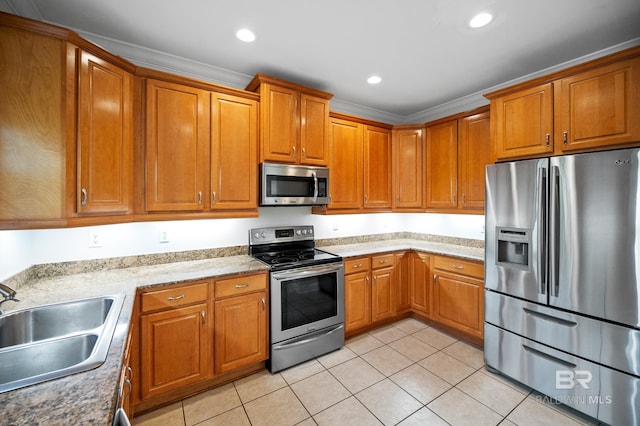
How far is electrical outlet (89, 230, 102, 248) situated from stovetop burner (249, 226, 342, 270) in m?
1.20

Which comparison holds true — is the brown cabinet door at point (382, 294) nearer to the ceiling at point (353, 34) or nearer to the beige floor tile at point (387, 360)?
the beige floor tile at point (387, 360)

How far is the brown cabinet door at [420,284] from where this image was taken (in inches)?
124

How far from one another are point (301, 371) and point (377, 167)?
94.0 inches

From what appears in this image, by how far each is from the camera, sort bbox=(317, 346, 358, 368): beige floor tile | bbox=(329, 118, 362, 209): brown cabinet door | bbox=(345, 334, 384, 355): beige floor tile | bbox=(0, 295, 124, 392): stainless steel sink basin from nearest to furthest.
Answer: bbox=(0, 295, 124, 392): stainless steel sink basin, bbox=(317, 346, 358, 368): beige floor tile, bbox=(345, 334, 384, 355): beige floor tile, bbox=(329, 118, 362, 209): brown cabinet door

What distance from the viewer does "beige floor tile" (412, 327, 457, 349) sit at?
2.84 meters

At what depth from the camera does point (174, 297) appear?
6.40ft

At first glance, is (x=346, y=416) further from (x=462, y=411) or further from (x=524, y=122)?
(x=524, y=122)

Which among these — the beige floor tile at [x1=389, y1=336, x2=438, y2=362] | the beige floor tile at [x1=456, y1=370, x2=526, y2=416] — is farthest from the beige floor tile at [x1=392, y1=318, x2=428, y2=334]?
the beige floor tile at [x1=456, y1=370, x2=526, y2=416]

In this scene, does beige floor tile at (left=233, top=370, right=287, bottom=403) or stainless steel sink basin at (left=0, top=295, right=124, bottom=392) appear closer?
stainless steel sink basin at (left=0, top=295, right=124, bottom=392)

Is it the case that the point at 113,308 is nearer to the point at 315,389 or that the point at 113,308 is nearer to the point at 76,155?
the point at 76,155

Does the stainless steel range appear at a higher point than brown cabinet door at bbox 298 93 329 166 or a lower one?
lower

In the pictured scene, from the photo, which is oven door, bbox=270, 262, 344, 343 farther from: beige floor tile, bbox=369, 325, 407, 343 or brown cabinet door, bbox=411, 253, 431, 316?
brown cabinet door, bbox=411, 253, 431, 316

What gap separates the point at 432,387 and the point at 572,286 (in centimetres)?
126

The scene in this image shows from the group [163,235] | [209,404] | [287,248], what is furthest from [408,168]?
[209,404]
